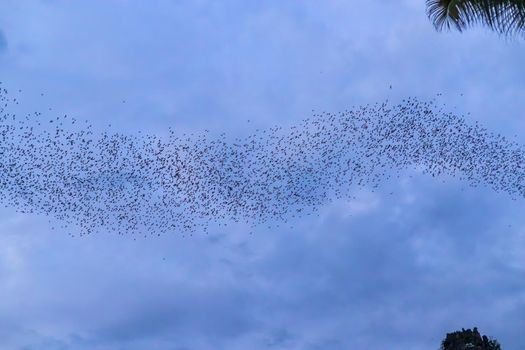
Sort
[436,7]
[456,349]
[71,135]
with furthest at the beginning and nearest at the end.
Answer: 1. [456,349]
2. [71,135]
3. [436,7]

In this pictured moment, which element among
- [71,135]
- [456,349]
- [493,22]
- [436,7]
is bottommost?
[493,22]

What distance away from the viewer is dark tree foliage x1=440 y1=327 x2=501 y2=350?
4212 cm

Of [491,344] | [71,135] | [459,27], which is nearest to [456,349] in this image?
[491,344]

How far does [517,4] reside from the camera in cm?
1397

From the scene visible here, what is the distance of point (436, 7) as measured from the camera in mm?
14938

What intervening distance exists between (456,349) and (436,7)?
3208 centimetres

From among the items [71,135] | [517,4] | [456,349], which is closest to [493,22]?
[517,4]

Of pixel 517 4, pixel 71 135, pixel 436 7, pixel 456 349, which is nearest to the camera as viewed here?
pixel 517 4

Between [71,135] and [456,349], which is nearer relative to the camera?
[71,135]

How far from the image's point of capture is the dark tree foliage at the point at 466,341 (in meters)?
42.1

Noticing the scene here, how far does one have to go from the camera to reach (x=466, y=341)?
42500mm

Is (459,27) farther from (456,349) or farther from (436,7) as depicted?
(456,349)

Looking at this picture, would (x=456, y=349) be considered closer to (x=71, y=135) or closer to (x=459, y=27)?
(x=71, y=135)

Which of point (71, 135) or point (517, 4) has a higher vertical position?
point (71, 135)
